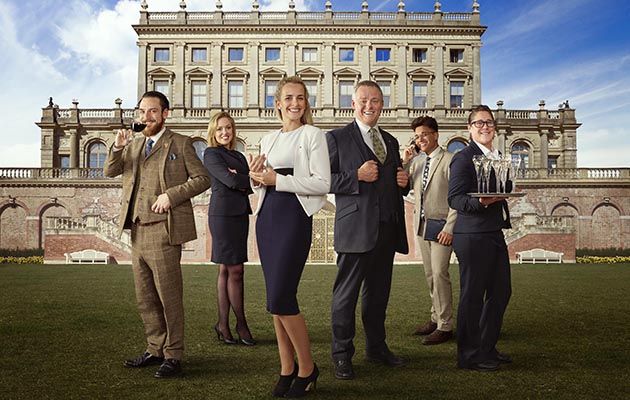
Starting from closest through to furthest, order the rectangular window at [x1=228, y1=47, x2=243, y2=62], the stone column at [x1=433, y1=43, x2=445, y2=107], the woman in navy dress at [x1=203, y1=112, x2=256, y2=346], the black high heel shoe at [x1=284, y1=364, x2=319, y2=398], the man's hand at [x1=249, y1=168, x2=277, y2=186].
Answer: the man's hand at [x1=249, y1=168, x2=277, y2=186] → the black high heel shoe at [x1=284, y1=364, x2=319, y2=398] → the woman in navy dress at [x1=203, y1=112, x2=256, y2=346] → the stone column at [x1=433, y1=43, x2=445, y2=107] → the rectangular window at [x1=228, y1=47, x2=243, y2=62]

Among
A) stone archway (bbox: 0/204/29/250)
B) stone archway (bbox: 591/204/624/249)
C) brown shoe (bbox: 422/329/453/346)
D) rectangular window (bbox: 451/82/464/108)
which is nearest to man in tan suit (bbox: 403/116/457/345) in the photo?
brown shoe (bbox: 422/329/453/346)

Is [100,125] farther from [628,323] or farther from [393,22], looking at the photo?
[628,323]

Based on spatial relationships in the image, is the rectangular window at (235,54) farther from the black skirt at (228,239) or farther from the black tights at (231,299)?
the black tights at (231,299)

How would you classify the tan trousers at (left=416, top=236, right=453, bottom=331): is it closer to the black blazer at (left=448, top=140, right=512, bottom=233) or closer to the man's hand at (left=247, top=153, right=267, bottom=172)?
the black blazer at (left=448, top=140, right=512, bottom=233)

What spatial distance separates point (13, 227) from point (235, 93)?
1824 centimetres

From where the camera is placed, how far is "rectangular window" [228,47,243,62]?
148ft

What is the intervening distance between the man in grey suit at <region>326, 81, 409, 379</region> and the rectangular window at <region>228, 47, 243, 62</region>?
41128 millimetres

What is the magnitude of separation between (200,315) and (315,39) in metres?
Answer: 38.5

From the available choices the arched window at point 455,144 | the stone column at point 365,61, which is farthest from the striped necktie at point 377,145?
the stone column at point 365,61

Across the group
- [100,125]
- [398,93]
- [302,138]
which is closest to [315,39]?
[398,93]

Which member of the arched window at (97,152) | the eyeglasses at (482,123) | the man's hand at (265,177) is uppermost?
the arched window at (97,152)

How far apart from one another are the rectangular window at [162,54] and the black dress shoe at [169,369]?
42.6 m

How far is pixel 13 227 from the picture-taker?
37.6m

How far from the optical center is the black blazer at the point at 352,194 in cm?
542
